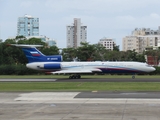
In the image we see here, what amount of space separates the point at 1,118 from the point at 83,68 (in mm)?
44729

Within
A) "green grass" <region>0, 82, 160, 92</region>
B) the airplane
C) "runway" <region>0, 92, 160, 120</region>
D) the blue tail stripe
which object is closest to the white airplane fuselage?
the airplane

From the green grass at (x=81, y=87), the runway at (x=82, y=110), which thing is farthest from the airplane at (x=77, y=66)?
the runway at (x=82, y=110)

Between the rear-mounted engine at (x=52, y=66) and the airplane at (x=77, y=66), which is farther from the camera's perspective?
the airplane at (x=77, y=66)

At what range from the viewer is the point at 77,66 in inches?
2339

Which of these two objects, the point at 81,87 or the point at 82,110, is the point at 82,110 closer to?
the point at 82,110

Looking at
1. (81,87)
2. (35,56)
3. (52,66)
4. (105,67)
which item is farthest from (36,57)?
(81,87)

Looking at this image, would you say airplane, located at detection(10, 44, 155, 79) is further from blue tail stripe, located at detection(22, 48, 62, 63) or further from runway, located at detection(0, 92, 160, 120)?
runway, located at detection(0, 92, 160, 120)

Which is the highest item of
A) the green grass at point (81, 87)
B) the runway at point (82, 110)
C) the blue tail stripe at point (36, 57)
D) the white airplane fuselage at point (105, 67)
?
the blue tail stripe at point (36, 57)

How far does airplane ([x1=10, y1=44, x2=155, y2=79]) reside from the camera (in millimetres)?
57875

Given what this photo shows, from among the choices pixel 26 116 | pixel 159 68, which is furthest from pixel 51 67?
pixel 26 116

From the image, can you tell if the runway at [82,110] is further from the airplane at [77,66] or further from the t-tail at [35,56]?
the t-tail at [35,56]

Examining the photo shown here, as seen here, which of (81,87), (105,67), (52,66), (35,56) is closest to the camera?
(81,87)

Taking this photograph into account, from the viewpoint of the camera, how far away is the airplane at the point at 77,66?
57.9 meters

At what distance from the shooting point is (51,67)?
189 feet
